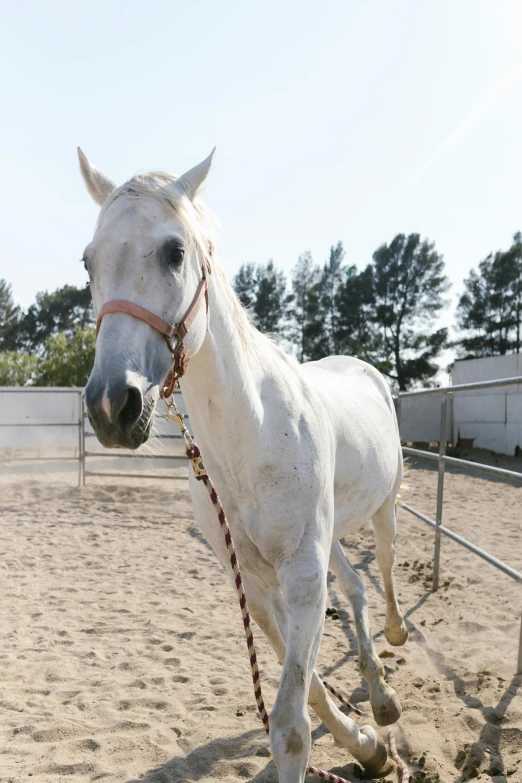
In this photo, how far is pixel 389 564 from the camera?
3.71 m

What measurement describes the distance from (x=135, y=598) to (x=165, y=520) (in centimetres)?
330

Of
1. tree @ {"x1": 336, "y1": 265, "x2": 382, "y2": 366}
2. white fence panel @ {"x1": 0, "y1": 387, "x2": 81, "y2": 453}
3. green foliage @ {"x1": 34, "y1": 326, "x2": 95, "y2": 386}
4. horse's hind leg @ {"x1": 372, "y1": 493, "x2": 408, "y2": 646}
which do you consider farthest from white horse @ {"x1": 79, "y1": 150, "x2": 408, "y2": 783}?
tree @ {"x1": 336, "y1": 265, "x2": 382, "y2": 366}

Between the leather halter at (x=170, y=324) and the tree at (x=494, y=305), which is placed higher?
the tree at (x=494, y=305)

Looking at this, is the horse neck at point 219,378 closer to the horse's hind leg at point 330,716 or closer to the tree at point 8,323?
the horse's hind leg at point 330,716

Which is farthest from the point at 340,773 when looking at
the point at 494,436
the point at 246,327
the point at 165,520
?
the point at 494,436

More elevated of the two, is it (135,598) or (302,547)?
(302,547)

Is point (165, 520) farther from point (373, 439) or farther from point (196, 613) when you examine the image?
point (373, 439)

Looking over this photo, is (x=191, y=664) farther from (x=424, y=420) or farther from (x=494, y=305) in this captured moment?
(x=494, y=305)

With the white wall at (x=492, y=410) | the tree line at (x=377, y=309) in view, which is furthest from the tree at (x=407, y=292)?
the white wall at (x=492, y=410)

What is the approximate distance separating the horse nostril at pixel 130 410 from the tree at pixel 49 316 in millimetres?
40081

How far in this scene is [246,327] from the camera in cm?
202

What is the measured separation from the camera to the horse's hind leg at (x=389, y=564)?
3.47m

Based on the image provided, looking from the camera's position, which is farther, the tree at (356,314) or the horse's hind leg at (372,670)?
the tree at (356,314)

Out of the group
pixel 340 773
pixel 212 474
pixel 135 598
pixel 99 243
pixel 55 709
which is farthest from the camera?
pixel 135 598
